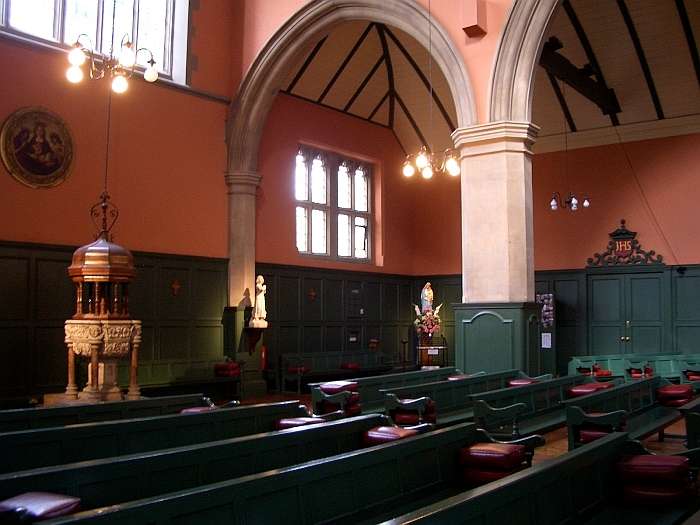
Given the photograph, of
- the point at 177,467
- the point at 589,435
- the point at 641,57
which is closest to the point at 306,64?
the point at 641,57

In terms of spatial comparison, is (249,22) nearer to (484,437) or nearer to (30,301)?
(30,301)

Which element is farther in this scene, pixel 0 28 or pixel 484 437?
pixel 0 28

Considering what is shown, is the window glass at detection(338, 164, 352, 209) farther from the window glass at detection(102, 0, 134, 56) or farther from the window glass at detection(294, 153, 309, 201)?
the window glass at detection(102, 0, 134, 56)

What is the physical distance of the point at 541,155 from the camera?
16.5 m

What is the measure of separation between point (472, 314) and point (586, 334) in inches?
259

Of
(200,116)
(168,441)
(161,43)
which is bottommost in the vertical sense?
(168,441)

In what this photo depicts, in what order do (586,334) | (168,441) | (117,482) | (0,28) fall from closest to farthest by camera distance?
(117,482), (168,441), (0,28), (586,334)

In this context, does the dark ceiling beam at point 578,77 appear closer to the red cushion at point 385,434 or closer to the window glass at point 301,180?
the window glass at point 301,180

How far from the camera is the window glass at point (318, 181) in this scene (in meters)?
15.8

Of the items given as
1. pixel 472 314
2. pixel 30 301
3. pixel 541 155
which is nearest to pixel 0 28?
pixel 30 301

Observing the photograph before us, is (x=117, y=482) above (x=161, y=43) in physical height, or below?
below

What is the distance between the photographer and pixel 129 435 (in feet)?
17.4

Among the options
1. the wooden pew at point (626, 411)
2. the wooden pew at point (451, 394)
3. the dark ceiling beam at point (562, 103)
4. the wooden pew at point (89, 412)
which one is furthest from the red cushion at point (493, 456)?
the dark ceiling beam at point (562, 103)

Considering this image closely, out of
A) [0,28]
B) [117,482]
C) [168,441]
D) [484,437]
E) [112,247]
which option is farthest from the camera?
[0,28]
